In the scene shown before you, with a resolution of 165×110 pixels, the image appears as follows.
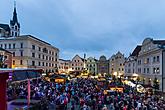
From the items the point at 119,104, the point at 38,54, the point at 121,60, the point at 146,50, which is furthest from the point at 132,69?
the point at 119,104

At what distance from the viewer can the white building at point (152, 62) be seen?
Answer: 5675 cm

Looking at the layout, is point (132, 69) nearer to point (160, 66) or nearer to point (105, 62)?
point (160, 66)

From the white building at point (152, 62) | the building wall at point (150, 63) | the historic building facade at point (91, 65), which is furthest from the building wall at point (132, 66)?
the historic building facade at point (91, 65)

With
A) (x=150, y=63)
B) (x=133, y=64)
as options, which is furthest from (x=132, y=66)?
(x=150, y=63)

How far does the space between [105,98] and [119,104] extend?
522 cm

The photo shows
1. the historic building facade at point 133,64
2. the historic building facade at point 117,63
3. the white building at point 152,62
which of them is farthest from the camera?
the historic building facade at point 117,63

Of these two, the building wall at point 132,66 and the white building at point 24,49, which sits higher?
the white building at point 24,49

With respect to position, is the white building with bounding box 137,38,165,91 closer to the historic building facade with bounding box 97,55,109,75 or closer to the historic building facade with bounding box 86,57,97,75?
the historic building facade with bounding box 97,55,109,75

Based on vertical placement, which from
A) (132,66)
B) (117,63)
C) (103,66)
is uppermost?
(117,63)

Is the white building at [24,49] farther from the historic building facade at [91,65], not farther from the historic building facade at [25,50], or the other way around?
the historic building facade at [91,65]

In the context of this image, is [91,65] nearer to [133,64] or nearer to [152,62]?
[133,64]

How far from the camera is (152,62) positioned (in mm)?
63719

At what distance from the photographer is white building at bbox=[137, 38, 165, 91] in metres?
56.8

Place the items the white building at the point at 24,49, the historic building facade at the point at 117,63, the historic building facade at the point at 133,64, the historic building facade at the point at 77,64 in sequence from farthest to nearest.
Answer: the historic building facade at the point at 77,64, the historic building facade at the point at 117,63, the historic building facade at the point at 133,64, the white building at the point at 24,49
